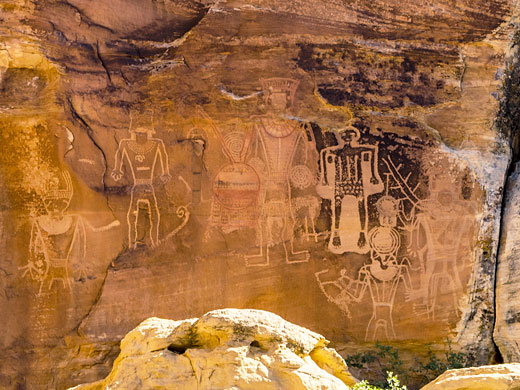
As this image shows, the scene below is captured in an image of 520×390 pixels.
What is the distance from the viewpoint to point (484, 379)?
3.17 metres

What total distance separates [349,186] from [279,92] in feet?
3.61

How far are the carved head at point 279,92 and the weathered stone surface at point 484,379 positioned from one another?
114 inches

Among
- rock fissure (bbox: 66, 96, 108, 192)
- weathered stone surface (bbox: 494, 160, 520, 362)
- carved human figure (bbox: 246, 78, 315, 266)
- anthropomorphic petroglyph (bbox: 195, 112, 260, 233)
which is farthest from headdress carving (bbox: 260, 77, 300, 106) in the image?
weathered stone surface (bbox: 494, 160, 520, 362)

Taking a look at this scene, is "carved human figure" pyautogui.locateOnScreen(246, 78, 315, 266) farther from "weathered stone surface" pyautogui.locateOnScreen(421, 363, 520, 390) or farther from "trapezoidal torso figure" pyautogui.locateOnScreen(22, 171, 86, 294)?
"weathered stone surface" pyautogui.locateOnScreen(421, 363, 520, 390)

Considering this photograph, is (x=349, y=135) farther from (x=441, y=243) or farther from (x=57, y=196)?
(x=57, y=196)

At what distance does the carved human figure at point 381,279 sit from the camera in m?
5.39

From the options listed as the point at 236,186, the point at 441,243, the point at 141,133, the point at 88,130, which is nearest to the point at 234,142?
the point at 236,186

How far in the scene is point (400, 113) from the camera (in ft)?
18.3

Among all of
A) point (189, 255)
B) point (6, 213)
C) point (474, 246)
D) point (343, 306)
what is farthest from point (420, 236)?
point (6, 213)

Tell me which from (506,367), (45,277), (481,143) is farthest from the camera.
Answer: (481,143)

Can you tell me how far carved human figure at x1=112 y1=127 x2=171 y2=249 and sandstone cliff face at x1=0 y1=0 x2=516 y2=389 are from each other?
18 mm

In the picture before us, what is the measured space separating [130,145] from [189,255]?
3.69 feet

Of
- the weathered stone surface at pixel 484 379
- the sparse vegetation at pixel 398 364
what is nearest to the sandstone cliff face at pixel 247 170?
the sparse vegetation at pixel 398 364

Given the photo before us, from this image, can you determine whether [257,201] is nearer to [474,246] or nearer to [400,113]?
[400,113]
